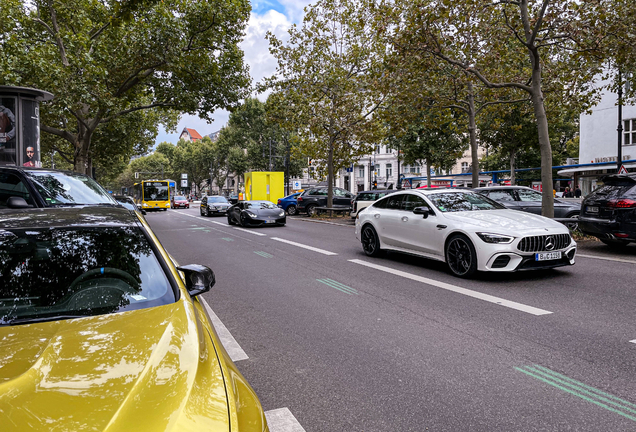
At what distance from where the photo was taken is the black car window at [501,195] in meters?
14.1

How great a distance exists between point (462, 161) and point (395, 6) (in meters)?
59.0

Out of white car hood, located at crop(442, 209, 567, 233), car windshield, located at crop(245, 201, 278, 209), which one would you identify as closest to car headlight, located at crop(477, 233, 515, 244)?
white car hood, located at crop(442, 209, 567, 233)

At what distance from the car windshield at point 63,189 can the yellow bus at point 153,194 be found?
1668 inches

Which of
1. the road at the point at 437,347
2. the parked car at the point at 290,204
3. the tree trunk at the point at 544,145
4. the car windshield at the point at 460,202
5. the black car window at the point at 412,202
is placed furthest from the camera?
the parked car at the point at 290,204

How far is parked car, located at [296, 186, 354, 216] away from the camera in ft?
98.2

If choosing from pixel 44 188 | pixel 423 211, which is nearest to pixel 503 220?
pixel 423 211

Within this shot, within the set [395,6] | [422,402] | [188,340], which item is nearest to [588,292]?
[422,402]

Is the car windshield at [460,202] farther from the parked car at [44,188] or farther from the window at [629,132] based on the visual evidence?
the window at [629,132]

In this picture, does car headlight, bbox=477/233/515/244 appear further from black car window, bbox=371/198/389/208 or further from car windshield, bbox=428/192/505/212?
black car window, bbox=371/198/389/208

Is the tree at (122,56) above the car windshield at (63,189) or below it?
above

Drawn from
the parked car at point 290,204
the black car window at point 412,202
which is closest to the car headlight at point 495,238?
the black car window at point 412,202

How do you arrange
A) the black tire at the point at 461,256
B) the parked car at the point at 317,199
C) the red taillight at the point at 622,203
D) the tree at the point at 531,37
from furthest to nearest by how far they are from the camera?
the parked car at the point at 317,199 → the tree at the point at 531,37 → the red taillight at the point at 622,203 → the black tire at the point at 461,256

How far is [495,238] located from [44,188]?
22.1 ft

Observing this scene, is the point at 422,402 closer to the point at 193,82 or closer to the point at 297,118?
the point at 193,82
